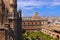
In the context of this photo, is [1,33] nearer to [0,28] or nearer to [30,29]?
[0,28]

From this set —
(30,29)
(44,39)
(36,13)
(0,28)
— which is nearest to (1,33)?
(0,28)

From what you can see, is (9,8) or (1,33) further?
(9,8)

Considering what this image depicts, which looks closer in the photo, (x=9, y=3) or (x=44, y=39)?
(x=9, y=3)

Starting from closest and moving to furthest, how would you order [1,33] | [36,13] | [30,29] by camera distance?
[1,33] → [30,29] → [36,13]

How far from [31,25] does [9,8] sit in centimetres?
5089

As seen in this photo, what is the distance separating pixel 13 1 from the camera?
35781 millimetres

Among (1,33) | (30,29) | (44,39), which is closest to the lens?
(1,33)

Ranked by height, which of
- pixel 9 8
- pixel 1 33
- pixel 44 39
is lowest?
pixel 44 39

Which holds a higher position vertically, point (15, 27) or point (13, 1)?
point (13, 1)

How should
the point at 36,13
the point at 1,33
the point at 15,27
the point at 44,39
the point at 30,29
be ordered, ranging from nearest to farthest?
the point at 1,33 < the point at 15,27 < the point at 44,39 < the point at 30,29 < the point at 36,13

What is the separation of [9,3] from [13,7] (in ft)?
2.73

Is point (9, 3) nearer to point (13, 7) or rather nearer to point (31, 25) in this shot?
point (13, 7)

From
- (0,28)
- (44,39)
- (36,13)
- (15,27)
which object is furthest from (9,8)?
(36,13)

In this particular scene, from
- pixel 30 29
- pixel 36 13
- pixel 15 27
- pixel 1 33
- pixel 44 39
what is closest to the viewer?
pixel 1 33
